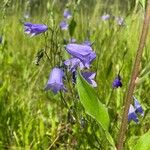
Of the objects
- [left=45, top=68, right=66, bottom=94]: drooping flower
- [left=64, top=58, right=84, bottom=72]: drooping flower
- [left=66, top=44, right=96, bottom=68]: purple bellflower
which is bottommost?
[left=45, top=68, right=66, bottom=94]: drooping flower

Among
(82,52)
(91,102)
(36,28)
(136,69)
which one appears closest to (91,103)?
(91,102)

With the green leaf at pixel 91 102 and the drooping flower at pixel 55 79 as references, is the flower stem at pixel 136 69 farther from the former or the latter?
the drooping flower at pixel 55 79

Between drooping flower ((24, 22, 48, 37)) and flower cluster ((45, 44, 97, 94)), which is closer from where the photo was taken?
flower cluster ((45, 44, 97, 94))

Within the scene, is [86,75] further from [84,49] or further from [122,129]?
[122,129]

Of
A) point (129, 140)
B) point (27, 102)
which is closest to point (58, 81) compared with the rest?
point (129, 140)

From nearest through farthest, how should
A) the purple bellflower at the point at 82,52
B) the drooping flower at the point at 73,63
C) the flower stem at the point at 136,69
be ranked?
1. the flower stem at the point at 136,69
2. the purple bellflower at the point at 82,52
3. the drooping flower at the point at 73,63

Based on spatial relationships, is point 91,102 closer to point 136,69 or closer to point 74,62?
point 136,69

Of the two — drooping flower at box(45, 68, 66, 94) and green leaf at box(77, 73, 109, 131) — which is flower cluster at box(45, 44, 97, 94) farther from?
green leaf at box(77, 73, 109, 131)

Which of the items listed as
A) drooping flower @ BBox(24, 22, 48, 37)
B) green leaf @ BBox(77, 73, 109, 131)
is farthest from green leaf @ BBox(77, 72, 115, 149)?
drooping flower @ BBox(24, 22, 48, 37)

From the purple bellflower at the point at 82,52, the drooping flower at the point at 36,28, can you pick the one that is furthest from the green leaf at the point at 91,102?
the drooping flower at the point at 36,28
